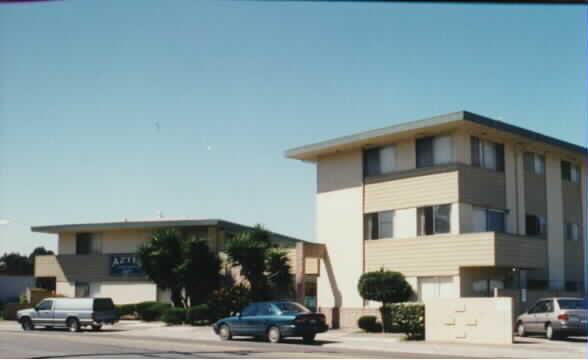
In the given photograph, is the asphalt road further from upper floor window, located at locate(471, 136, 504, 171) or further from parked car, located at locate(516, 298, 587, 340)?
upper floor window, located at locate(471, 136, 504, 171)

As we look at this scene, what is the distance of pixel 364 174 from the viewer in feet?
119

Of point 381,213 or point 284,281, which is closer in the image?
point 381,213

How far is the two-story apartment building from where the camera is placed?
45.6 metres

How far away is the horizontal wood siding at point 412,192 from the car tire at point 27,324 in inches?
681

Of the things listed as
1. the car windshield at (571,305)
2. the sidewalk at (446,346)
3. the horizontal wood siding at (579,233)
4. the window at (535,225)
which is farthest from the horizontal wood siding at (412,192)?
the horizontal wood siding at (579,233)

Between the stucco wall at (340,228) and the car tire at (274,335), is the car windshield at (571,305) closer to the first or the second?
the stucco wall at (340,228)

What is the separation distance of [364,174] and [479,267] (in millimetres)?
7487

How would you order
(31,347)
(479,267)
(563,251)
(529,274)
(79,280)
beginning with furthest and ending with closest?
1. (79,280)
2. (563,251)
3. (529,274)
4. (479,267)
5. (31,347)

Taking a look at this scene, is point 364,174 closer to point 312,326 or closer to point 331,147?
point 331,147

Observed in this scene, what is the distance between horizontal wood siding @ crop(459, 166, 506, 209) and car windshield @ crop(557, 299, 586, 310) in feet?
20.9

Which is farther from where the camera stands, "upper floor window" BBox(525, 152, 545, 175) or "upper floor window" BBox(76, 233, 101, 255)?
"upper floor window" BBox(76, 233, 101, 255)

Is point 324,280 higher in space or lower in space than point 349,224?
lower

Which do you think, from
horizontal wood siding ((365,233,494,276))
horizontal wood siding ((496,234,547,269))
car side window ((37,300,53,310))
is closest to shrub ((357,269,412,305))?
horizontal wood siding ((365,233,494,276))

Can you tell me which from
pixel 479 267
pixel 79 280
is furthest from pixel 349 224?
pixel 79 280
